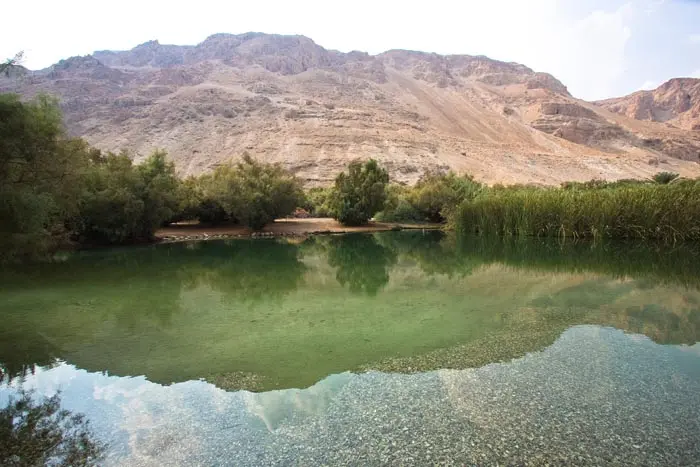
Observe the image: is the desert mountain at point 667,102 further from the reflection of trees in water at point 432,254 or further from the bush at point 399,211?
the reflection of trees in water at point 432,254

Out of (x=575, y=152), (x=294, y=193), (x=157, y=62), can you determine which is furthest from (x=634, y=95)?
(x=294, y=193)

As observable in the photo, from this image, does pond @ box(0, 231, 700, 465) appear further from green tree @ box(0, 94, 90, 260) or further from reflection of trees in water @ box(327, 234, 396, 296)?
green tree @ box(0, 94, 90, 260)

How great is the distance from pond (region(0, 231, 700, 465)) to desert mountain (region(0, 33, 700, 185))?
35371mm

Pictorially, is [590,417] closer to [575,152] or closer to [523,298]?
[523,298]

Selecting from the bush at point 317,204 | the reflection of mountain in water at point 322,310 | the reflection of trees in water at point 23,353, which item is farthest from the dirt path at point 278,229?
the reflection of trees in water at point 23,353

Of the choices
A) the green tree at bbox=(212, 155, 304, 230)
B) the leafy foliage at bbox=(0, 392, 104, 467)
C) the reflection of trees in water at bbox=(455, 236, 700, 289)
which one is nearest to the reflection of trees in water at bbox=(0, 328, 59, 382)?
the leafy foliage at bbox=(0, 392, 104, 467)

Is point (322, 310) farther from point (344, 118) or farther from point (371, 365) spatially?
point (344, 118)

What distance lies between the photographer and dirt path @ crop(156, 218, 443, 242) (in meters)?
27.1

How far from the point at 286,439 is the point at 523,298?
741 centimetres

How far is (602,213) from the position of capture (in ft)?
68.0

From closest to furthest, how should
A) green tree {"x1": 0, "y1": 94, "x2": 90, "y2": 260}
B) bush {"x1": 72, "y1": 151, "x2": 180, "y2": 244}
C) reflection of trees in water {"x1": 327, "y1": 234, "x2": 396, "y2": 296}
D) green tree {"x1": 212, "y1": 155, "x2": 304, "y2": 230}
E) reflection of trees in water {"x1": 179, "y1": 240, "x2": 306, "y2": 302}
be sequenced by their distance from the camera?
green tree {"x1": 0, "y1": 94, "x2": 90, "y2": 260}
reflection of trees in water {"x1": 179, "y1": 240, "x2": 306, "y2": 302}
reflection of trees in water {"x1": 327, "y1": 234, "x2": 396, "y2": 296}
bush {"x1": 72, "y1": 151, "x2": 180, "y2": 244}
green tree {"x1": 212, "y1": 155, "x2": 304, "y2": 230}

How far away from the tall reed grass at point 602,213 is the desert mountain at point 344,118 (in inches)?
1199

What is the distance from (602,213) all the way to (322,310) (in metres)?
16.7

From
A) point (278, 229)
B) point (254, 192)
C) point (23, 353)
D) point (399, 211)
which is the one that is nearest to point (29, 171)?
point (23, 353)
